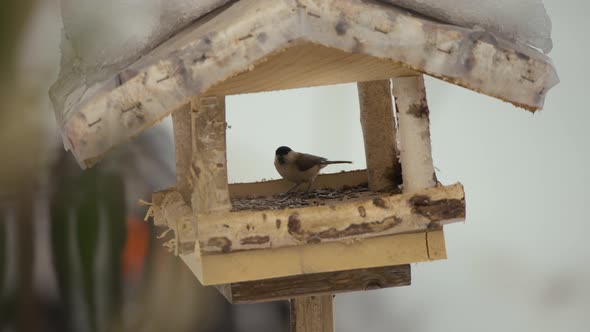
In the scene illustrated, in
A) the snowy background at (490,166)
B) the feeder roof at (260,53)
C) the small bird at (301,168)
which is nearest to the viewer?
the feeder roof at (260,53)

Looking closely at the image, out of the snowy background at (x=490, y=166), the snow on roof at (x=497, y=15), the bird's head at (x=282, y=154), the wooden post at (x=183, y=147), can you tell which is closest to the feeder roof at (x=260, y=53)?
the snow on roof at (x=497, y=15)

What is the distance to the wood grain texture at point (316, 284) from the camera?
5.67ft

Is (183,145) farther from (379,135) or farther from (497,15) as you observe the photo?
(497,15)

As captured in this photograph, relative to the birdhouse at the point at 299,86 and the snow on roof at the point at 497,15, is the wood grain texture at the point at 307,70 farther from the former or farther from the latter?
the snow on roof at the point at 497,15

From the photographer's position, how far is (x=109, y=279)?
2.90 metres

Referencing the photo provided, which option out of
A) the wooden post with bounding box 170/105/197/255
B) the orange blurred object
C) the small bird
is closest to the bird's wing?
the small bird

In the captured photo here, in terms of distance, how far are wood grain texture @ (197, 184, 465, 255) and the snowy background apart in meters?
1.11

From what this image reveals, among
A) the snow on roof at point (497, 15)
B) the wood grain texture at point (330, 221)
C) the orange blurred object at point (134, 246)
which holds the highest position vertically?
the snow on roof at point (497, 15)

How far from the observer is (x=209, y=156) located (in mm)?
1687

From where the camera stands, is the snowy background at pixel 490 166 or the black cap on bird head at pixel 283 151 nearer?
the black cap on bird head at pixel 283 151

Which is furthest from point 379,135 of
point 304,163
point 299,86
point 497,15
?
point 497,15

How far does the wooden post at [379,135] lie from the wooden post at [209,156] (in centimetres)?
43

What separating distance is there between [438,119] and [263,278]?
4.27 feet

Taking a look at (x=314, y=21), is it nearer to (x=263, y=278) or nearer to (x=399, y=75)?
(x=399, y=75)
